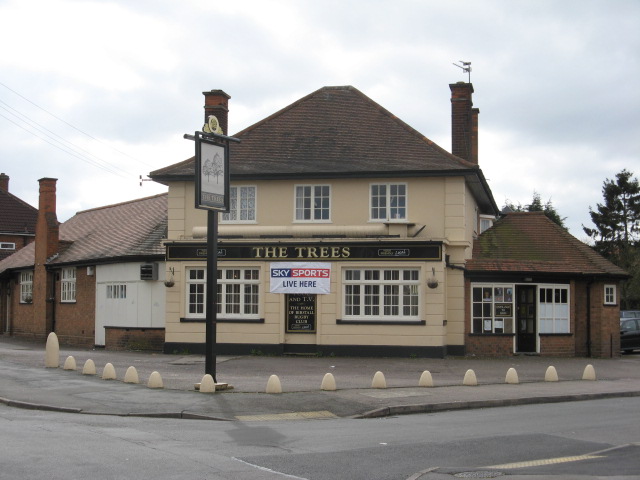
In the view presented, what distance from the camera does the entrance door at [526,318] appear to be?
27.3m

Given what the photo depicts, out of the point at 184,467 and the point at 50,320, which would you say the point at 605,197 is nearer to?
the point at 50,320

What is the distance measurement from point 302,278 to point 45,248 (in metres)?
14.5

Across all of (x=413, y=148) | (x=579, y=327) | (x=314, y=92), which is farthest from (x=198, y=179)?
(x=579, y=327)

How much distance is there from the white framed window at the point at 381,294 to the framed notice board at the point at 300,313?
1.12m

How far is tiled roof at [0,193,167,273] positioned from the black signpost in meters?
11.4

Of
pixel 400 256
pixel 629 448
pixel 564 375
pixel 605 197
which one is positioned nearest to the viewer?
pixel 629 448

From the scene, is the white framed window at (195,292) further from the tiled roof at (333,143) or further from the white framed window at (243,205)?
the tiled roof at (333,143)

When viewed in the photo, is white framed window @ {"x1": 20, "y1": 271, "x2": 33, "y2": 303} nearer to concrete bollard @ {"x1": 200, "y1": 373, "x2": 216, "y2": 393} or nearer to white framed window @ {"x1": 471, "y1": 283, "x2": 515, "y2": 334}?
white framed window @ {"x1": 471, "y1": 283, "x2": 515, "y2": 334}

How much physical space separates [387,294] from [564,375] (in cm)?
646

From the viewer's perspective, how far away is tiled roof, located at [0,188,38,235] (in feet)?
177

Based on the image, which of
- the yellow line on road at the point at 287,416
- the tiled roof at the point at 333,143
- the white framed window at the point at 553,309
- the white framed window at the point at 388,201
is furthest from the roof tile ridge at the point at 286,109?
the yellow line on road at the point at 287,416

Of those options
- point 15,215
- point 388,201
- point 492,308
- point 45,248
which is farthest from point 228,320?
point 15,215

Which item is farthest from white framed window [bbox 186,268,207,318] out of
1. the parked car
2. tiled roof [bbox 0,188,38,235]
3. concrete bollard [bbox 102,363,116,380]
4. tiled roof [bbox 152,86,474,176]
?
tiled roof [bbox 0,188,38,235]

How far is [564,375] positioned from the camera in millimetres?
21344
